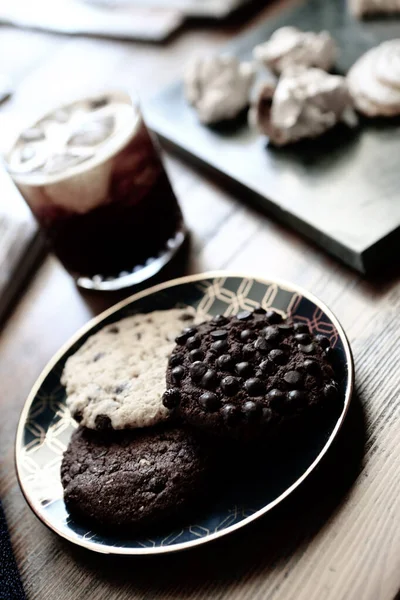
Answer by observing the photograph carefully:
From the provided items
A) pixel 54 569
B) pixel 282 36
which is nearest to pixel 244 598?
pixel 54 569

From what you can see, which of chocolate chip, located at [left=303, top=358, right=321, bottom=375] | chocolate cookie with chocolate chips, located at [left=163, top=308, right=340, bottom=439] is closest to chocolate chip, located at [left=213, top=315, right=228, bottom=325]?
chocolate cookie with chocolate chips, located at [left=163, top=308, right=340, bottom=439]

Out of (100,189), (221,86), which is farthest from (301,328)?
(221,86)

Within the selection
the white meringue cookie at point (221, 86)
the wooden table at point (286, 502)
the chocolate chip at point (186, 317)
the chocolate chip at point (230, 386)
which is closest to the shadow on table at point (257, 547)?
the wooden table at point (286, 502)

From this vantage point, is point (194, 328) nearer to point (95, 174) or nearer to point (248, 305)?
point (248, 305)

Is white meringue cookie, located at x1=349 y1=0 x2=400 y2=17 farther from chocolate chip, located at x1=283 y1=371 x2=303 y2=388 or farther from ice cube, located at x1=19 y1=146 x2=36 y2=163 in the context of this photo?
chocolate chip, located at x1=283 y1=371 x2=303 y2=388

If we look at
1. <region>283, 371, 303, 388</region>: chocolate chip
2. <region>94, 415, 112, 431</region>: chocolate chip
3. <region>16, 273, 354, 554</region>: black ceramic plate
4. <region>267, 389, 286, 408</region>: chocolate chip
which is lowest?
<region>16, 273, 354, 554</region>: black ceramic plate

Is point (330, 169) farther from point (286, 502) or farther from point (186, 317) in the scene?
point (286, 502)

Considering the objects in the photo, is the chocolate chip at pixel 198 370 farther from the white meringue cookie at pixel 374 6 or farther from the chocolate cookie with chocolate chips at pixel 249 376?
the white meringue cookie at pixel 374 6
